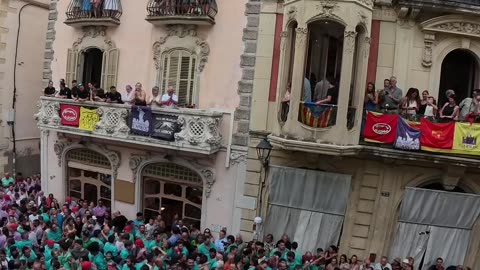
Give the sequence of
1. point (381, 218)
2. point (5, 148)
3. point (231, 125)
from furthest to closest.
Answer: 1. point (5, 148)
2. point (231, 125)
3. point (381, 218)

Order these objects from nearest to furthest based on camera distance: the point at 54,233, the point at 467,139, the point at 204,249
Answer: the point at 467,139 < the point at 204,249 < the point at 54,233

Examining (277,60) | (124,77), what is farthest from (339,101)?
(124,77)

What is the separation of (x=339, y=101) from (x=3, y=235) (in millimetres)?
9481

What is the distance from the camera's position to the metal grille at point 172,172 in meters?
16.2

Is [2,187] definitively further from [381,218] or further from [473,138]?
[473,138]

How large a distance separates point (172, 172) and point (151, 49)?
4.02m

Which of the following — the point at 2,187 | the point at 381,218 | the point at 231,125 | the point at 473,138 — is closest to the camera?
the point at 473,138

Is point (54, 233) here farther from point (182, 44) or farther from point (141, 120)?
point (182, 44)

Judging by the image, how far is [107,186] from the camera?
17656mm

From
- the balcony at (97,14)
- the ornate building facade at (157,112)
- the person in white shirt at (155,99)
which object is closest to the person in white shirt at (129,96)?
the ornate building facade at (157,112)

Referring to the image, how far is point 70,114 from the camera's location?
55.7 ft

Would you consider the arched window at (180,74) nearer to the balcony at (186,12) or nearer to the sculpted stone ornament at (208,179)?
the balcony at (186,12)

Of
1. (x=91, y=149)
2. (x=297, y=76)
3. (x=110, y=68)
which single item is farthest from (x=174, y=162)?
(x=297, y=76)

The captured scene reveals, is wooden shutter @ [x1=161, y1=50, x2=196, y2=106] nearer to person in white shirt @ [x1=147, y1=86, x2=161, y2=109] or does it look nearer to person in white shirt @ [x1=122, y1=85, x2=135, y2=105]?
person in white shirt @ [x1=147, y1=86, x2=161, y2=109]
